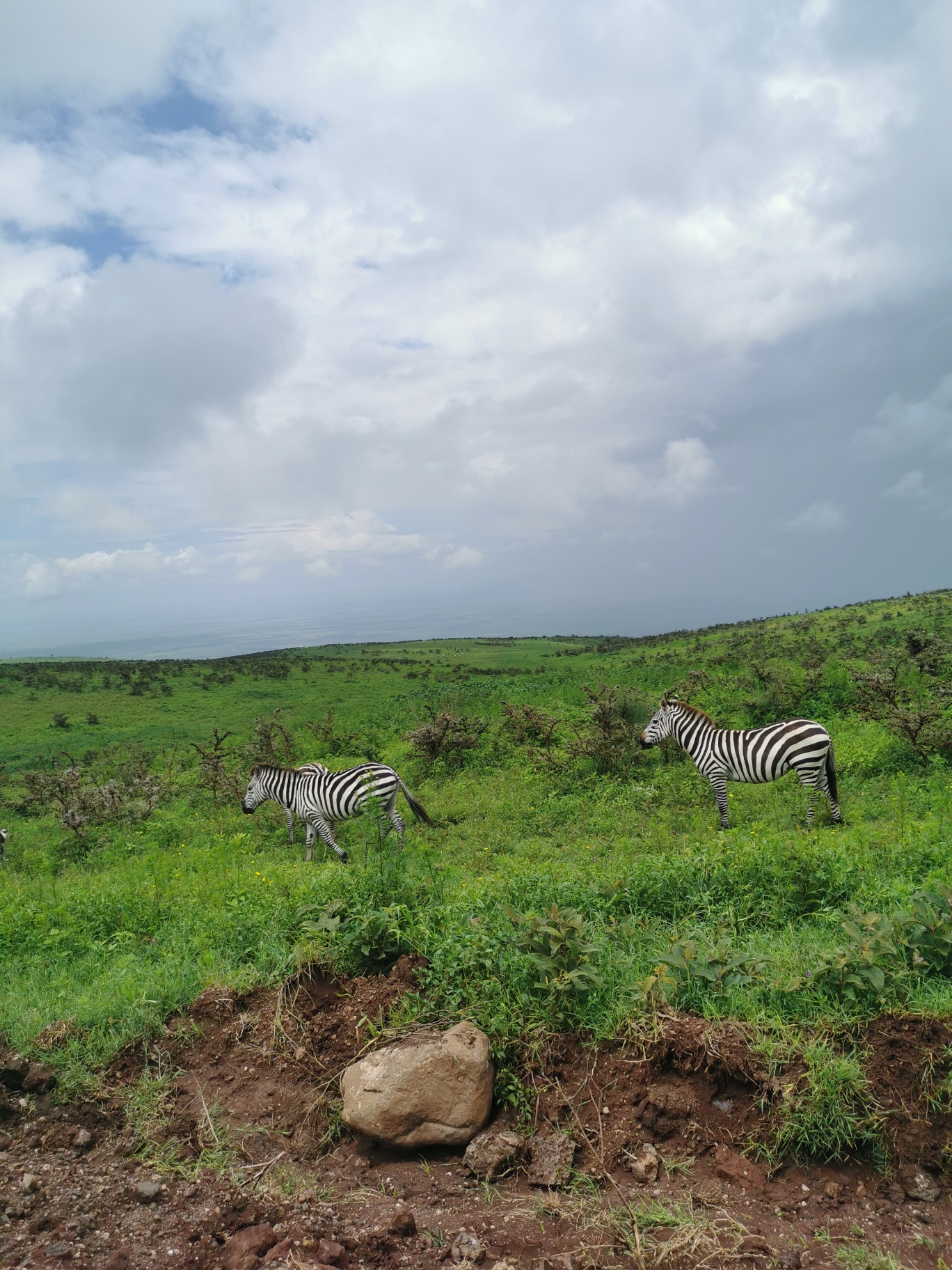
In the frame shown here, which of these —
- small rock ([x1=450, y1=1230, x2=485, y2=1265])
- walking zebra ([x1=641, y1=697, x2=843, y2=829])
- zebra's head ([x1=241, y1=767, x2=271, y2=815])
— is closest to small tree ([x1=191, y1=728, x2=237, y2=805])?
zebra's head ([x1=241, y1=767, x2=271, y2=815])

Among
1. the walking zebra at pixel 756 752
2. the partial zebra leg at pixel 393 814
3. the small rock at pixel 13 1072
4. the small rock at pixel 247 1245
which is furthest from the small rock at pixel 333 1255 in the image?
the walking zebra at pixel 756 752

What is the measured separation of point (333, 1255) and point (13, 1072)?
3147mm

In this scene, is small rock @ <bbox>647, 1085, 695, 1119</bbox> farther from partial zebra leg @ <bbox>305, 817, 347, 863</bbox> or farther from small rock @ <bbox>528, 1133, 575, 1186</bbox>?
partial zebra leg @ <bbox>305, 817, 347, 863</bbox>

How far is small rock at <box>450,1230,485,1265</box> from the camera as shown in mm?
3656

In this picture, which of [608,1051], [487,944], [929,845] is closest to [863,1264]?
[608,1051]

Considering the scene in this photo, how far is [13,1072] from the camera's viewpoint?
17.4ft

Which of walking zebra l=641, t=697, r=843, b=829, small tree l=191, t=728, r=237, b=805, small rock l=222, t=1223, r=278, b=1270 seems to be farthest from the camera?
small tree l=191, t=728, r=237, b=805

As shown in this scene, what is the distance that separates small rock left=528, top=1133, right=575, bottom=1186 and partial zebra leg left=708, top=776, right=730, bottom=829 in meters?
9.02

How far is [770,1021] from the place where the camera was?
15.6ft

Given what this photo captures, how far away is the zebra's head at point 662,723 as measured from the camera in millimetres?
15539

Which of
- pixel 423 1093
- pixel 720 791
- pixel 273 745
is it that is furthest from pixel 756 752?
pixel 273 745

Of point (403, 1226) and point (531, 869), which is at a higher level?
point (531, 869)

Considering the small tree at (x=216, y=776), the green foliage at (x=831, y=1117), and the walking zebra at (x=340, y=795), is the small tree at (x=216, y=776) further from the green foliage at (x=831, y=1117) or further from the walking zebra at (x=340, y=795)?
the green foliage at (x=831, y=1117)

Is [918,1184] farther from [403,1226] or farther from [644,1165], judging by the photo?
[403,1226]
